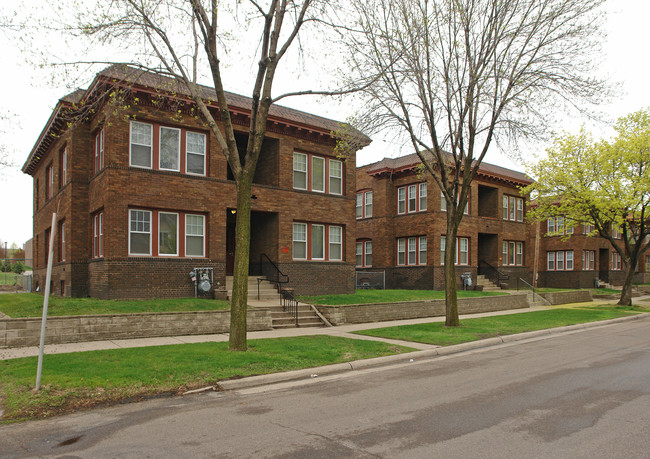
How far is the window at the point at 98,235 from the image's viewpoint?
1828 cm

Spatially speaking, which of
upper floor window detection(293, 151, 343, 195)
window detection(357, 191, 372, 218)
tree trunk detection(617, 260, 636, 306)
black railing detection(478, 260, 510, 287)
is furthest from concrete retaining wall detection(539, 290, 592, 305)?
upper floor window detection(293, 151, 343, 195)

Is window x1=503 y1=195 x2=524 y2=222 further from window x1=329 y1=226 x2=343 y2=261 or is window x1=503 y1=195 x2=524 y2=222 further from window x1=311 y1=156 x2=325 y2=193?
window x1=311 y1=156 x2=325 y2=193

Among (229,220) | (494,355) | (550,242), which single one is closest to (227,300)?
(229,220)

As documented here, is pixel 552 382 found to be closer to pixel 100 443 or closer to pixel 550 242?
pixel 100 443

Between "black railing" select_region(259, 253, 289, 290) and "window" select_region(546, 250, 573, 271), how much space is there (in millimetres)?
29293

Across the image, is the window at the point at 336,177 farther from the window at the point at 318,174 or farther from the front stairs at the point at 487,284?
the front stairs at the point at 487,284

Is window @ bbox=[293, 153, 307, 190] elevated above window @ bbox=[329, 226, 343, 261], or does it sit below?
above

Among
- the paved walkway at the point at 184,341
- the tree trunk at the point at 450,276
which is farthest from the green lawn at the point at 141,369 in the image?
the tree trunk at the point at 450,276

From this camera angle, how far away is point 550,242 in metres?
42.0

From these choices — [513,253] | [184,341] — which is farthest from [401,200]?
[184,341]

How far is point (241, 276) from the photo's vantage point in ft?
35.3

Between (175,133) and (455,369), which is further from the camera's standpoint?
(175,133)

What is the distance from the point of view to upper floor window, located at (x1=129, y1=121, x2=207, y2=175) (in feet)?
59.2

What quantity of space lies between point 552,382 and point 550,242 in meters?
36.8
